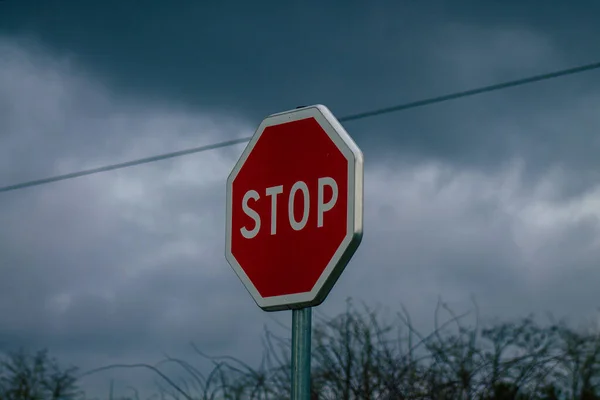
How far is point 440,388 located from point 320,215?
125 inches

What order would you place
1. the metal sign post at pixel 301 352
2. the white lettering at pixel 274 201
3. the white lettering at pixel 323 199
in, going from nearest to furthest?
the metal sign post at pixel 301 352
the white lettering at pixel 323 199
the white lettering at pixel 274 201

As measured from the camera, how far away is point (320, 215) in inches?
113

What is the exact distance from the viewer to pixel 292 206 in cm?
296

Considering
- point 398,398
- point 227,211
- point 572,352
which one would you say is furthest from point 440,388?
point 227,211

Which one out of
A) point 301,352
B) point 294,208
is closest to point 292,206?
point 294,208

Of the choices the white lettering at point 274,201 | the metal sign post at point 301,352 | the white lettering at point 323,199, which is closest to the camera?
the metal sign post at point 301,352

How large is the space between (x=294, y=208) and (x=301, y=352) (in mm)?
463

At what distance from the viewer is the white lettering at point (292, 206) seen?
115 inches

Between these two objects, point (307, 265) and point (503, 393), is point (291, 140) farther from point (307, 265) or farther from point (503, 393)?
point (503, 393)

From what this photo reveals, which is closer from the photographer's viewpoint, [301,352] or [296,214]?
[301,352]

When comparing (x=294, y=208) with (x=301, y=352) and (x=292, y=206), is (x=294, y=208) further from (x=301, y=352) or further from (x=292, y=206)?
(x=301, y=352)

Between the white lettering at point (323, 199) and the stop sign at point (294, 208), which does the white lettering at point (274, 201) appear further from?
the white lettering at point (323, 199)

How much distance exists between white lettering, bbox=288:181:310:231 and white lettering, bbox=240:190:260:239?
0.48 feet

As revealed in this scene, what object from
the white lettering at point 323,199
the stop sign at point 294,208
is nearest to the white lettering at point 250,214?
the stop sign at point 294,208
